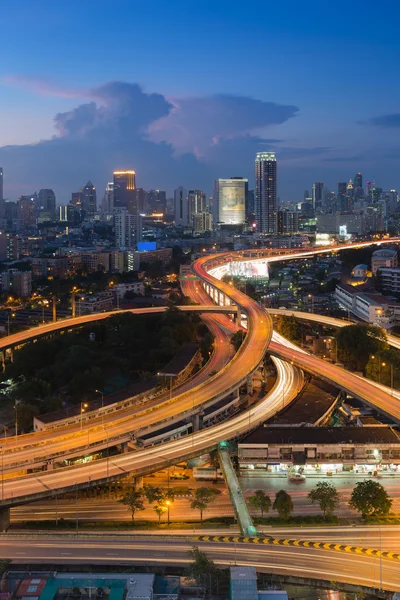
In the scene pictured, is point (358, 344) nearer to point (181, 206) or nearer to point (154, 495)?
point (154, 495)

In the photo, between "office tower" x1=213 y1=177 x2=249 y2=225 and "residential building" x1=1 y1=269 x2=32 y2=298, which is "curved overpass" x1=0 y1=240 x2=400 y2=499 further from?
"office tower" x1=213 y1=177 x2=249 y2=225

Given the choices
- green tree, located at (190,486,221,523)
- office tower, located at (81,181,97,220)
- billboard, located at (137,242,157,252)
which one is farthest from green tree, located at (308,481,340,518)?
office tower, located at (81,181,97,220)

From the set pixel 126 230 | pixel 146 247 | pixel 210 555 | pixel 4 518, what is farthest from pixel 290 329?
pixel 126 230

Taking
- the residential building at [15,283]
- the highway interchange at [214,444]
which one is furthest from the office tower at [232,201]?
the highway interchange at [214,444]

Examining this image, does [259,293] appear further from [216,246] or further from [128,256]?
[216,246]

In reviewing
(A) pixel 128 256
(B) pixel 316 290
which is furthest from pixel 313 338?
(A) pixel 128 256
